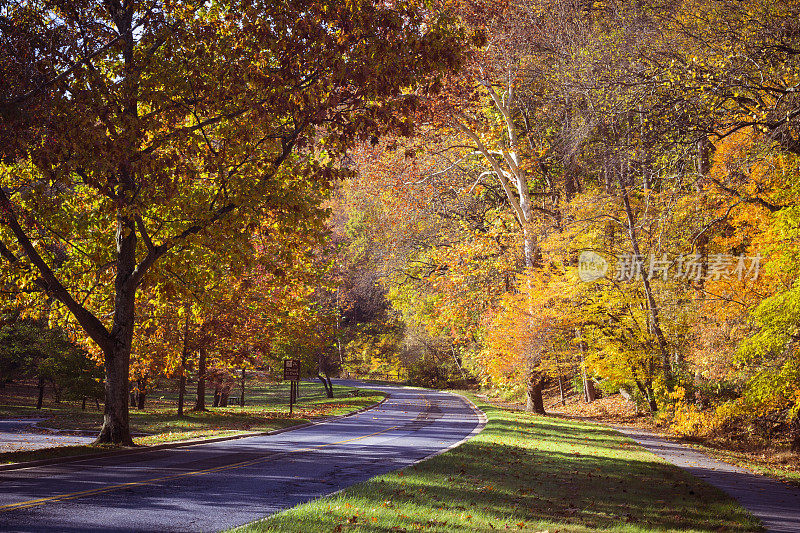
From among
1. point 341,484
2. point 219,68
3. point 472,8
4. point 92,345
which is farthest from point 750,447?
point 92,345

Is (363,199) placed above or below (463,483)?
above

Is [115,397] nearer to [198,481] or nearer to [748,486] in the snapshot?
[198,481]

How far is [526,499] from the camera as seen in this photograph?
9094 mm

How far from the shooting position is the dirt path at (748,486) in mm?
8773

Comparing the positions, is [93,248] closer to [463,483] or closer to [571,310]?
[463,483]

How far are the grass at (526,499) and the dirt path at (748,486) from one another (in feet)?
1.13

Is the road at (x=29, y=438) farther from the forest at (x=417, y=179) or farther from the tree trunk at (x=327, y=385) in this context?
the tree trunk at (x=327, y=385)

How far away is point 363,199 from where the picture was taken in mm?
29359

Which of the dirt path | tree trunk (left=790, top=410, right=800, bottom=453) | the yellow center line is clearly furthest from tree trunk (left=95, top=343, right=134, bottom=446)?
tree trunk (left=790, top=410, right=800, bottom=453)

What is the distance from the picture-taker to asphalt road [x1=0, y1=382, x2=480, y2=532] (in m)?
7.17

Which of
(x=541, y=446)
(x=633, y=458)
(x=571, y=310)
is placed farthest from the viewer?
(x=571, y=310)

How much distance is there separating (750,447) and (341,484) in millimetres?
14232

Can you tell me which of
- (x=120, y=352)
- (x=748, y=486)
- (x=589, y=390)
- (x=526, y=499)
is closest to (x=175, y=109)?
(x=120, y=352)

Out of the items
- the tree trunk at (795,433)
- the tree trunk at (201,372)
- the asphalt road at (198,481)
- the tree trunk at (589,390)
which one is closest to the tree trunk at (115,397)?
the asphalt road at (198,481)
